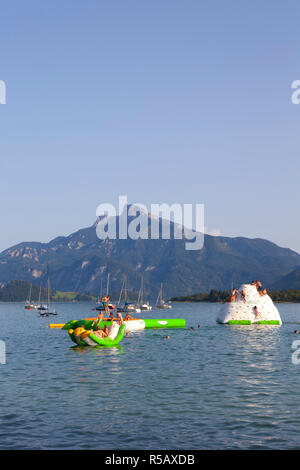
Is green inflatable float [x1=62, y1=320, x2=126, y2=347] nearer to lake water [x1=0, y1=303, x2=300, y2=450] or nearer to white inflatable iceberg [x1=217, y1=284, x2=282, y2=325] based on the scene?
lake water [x1=0, y1=303, x2=300, y2=450]

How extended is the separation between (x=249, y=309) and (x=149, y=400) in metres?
58.0

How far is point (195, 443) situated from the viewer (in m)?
19.1

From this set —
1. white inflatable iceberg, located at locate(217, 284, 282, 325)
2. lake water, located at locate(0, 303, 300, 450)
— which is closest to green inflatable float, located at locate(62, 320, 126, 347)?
lake water, located at locate(0, 303, 300, 450)

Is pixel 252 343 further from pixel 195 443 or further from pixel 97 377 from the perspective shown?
pixel 195 443

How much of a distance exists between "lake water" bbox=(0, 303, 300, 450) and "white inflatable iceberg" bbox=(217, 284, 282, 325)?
3182 centimetres

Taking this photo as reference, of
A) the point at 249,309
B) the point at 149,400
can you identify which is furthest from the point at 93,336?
the point at 249,309

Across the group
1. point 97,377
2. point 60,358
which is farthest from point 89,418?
point 60,358

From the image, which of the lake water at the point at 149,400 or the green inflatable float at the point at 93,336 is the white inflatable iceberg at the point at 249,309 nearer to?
the green inflatable float at the point at 93,336

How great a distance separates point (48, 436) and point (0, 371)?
19.6 meters

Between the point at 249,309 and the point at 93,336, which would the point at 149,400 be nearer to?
the point at 93,336

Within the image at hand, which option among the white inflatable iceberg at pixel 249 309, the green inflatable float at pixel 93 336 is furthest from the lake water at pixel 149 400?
the white inflatable iceberg at pixel 249 309

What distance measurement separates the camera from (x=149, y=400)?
2742 centimetres

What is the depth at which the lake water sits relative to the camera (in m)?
19.9

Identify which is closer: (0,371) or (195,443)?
(195,443)
